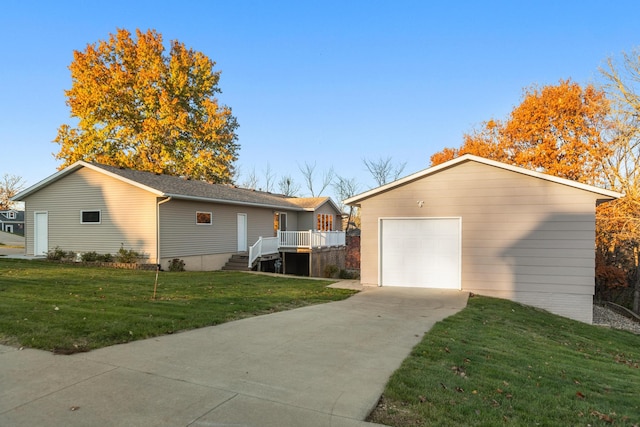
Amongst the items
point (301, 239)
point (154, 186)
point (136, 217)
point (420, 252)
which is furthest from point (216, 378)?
point (301, 239)

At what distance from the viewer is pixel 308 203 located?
26812mm

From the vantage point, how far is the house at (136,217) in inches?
612

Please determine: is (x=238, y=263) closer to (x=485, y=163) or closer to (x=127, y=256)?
(x=127, y=256)

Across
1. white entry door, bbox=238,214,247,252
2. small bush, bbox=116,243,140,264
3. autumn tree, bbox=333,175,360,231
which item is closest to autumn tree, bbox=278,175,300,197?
autumn tree, bbox=333,175,360,231

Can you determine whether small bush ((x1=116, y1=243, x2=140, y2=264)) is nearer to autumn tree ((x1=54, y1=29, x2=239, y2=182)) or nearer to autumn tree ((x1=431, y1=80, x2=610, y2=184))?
autumn tree ((x1=54, y1=29, x2=239, y2=182))

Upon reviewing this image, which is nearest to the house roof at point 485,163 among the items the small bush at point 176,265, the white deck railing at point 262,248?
the white deck railing at point 262,248

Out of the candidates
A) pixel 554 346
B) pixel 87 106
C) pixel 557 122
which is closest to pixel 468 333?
pixel 554 346

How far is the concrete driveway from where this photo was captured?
10.4 feet

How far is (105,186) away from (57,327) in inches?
491

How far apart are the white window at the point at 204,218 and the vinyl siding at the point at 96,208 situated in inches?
89.0

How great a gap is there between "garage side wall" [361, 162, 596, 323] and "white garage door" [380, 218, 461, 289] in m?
0.29

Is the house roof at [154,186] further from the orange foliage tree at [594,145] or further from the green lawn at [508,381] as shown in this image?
the orange foliage tree at [594,145]

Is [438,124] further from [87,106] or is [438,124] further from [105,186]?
[87,106]

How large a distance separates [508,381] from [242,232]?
56.3 feet
